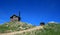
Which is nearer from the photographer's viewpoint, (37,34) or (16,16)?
(37,34)

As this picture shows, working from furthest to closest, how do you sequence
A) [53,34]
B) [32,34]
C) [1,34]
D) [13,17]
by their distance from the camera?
[13,17]
[1,34]
[32,34]
[53,34]

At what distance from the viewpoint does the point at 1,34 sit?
20.7m

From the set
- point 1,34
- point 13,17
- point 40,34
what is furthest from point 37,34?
point 13,17

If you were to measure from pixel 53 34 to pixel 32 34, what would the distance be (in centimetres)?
217

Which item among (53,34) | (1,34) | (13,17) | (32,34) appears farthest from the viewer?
(13,17)

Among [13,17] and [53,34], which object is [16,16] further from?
[53,34]

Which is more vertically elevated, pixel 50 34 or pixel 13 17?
pixel 13 17

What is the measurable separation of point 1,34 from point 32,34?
5056 mm

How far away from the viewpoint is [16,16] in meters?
59.5

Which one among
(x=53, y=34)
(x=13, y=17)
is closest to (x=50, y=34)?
(x=53, y=34)

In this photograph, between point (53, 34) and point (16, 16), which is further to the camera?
point (16, 16)

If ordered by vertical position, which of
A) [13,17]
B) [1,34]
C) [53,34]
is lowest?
[53,34]

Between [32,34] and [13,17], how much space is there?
41605 millimetres

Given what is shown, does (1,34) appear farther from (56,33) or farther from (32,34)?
(56,33)
